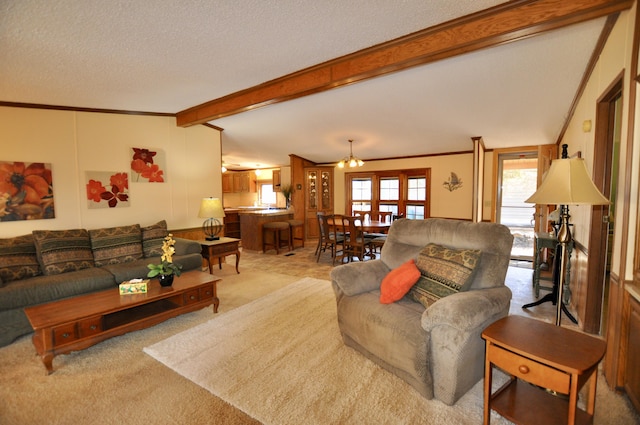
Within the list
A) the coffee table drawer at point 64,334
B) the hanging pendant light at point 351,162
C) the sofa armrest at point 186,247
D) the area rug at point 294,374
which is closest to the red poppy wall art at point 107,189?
the sofa armrest at point 186,247

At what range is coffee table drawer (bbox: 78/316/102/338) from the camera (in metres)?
2.29

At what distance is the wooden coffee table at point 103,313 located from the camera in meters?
2.17

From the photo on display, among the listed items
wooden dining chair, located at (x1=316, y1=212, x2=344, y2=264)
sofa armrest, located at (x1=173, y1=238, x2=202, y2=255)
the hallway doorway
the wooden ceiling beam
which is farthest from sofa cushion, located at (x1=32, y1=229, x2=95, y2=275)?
the hallway doorway

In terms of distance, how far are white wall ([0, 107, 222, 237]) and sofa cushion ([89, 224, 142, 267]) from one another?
0.46m

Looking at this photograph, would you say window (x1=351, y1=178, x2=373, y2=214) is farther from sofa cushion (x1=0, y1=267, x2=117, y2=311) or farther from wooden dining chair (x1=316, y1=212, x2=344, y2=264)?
sofa cushion (x1=0, y1=267, x2=117, y2=311)

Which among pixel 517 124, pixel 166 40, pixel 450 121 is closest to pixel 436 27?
pixel 166 40

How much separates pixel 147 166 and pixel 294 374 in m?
3.86

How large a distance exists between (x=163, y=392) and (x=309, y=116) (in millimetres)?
4071

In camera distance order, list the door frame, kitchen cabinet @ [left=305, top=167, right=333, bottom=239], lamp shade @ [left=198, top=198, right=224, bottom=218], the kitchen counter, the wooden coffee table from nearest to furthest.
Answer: the wooden coffee table < the door frame < lamp shade @ [left=198, top=198, right=224, bottom=218] < the kitchen counter < kitchen cabinet @ [left=305, top=167, right=333, bottom=239]

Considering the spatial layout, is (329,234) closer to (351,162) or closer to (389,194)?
(351,162)

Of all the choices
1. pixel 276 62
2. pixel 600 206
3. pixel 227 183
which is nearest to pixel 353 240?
pixel 276 62

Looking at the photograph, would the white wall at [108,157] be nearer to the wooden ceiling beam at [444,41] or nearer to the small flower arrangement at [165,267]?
the small flower arrangement at [165,267]

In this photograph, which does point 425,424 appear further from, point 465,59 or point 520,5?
point 465,59

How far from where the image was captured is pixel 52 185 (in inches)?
144
